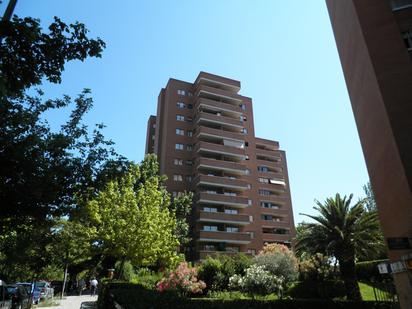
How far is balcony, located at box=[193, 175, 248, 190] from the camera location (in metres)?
48.2

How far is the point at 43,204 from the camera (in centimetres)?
888

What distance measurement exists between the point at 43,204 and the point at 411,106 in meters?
13.8

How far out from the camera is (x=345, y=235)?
20938 mm

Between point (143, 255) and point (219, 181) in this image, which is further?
point (219, 181)

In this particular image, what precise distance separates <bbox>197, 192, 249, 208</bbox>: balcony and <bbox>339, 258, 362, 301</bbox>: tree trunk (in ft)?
89.9

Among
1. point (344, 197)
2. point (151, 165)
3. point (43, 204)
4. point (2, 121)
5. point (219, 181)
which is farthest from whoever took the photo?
point (219, 181)

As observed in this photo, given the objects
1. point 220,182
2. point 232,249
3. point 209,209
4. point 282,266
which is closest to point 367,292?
point 282,266

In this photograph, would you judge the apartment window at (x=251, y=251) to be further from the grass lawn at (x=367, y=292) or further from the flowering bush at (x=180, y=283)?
the flowering bush at (x=180, y=283)

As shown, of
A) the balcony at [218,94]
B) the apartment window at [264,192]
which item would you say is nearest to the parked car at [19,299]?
the balcony at [218,94]

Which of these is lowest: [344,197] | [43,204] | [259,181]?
[43,204]

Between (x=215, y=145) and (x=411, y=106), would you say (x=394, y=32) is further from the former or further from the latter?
(x=215, y=145)

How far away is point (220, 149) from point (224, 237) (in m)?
13.8

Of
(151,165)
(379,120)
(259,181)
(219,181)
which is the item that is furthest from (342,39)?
(259,181)

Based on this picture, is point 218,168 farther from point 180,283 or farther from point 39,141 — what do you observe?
point 39,141
